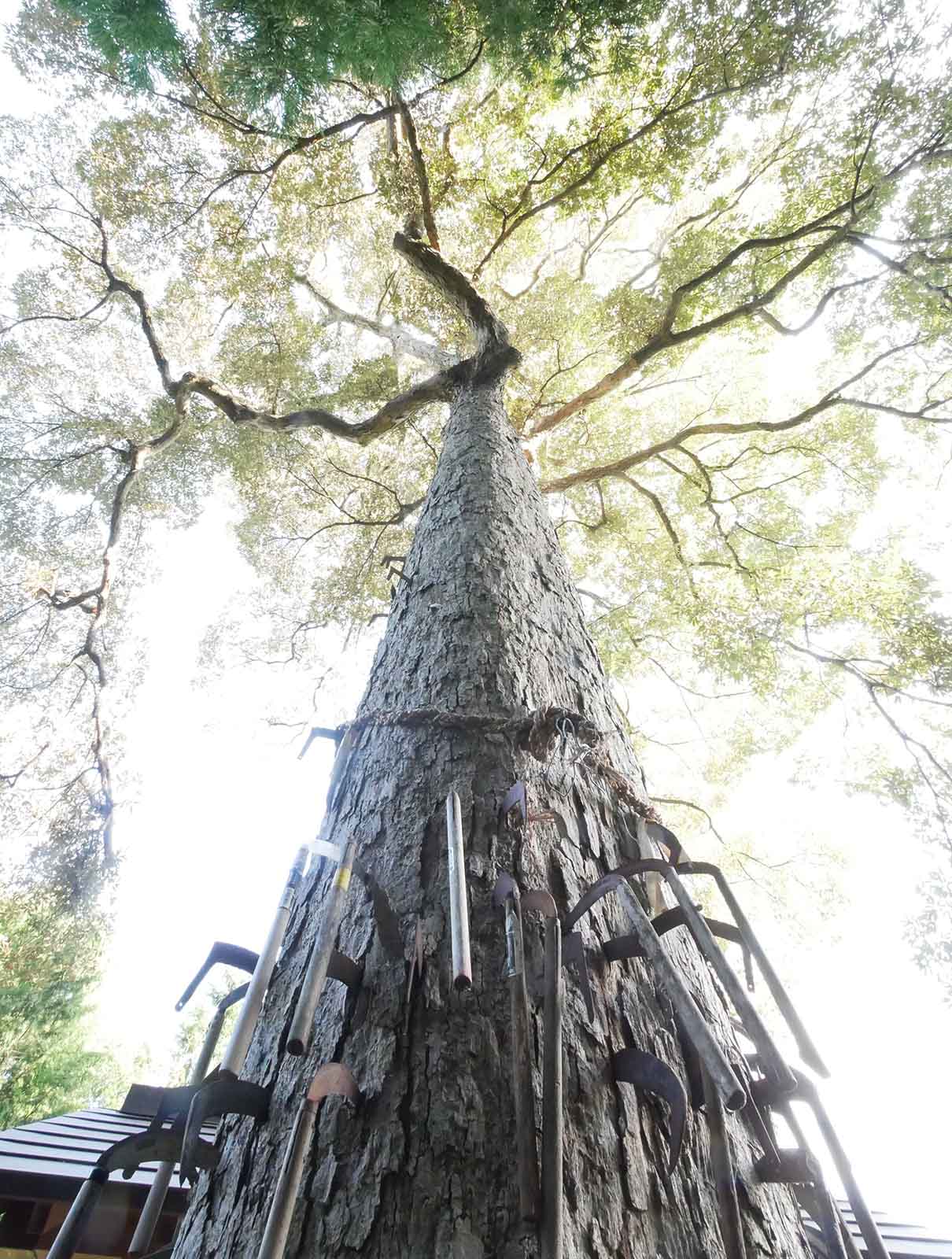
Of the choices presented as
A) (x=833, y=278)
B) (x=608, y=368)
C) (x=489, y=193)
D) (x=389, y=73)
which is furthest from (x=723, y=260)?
(x=389, y=73)

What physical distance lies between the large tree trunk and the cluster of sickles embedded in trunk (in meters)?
0.03

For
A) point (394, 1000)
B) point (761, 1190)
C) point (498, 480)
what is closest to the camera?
point (761, 1190)

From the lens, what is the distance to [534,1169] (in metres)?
0.69

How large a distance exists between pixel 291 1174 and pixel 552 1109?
0.31 metres

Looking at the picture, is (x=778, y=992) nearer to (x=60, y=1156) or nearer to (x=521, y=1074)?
(x=521, y=1074)

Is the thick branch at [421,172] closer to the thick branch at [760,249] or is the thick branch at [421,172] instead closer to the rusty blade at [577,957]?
the thick branch at [760,249]

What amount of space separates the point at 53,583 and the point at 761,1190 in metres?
7.81

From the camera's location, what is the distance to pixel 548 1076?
0.74 m

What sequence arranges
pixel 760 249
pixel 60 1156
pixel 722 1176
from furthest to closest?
pixel 760 249 → pixel 60 1156 → pixel 722 1176

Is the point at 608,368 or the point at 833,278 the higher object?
the point at 608,368

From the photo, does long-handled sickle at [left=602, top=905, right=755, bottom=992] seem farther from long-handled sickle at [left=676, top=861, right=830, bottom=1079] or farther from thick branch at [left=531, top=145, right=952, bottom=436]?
thick branch at [left=531, top=145, right=952, bottom=436]

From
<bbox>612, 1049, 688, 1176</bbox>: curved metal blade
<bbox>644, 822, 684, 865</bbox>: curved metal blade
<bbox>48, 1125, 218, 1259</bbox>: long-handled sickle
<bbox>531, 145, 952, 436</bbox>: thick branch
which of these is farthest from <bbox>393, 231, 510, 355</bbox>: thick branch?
<bbox>48, 1125, 218, 1259</bbox>: long-handled sickle

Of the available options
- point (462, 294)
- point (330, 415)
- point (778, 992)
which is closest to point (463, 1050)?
point (778, 992)

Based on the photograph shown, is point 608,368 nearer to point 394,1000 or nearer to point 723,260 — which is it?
point 723,260
